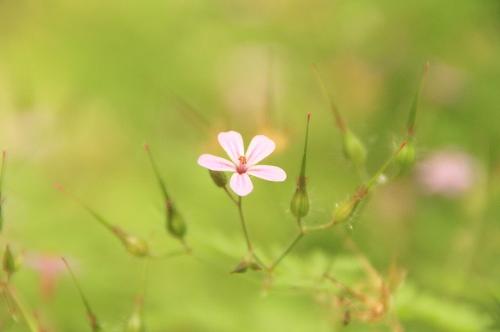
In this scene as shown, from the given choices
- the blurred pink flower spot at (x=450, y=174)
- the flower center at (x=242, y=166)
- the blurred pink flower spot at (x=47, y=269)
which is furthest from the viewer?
the blurred pink flower spot at (x=450, y=174)

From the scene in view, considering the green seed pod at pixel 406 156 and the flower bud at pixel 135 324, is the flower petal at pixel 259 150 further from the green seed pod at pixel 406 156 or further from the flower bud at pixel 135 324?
the flower bud at pixel 135 324

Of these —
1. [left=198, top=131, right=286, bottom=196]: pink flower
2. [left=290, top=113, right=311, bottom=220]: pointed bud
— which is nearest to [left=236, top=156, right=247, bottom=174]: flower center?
[left=198, top=131, right=286, bottom=196]: pink flower

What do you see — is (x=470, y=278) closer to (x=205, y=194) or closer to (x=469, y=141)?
(x=469, y=141)

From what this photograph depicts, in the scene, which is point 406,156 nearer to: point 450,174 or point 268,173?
point 268,173

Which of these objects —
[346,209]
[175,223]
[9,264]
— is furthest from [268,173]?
[9,264]

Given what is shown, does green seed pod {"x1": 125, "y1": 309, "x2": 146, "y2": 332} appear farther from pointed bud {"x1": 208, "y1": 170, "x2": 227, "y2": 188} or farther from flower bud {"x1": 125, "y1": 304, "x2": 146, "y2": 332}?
pointed bud {"x1": 208, "y1": 170, "x2": 227, "y2": 188}

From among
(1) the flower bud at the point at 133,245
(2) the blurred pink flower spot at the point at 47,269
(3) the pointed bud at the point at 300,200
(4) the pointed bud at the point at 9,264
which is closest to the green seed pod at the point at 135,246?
(1) the flower bud at the point at 133,245
